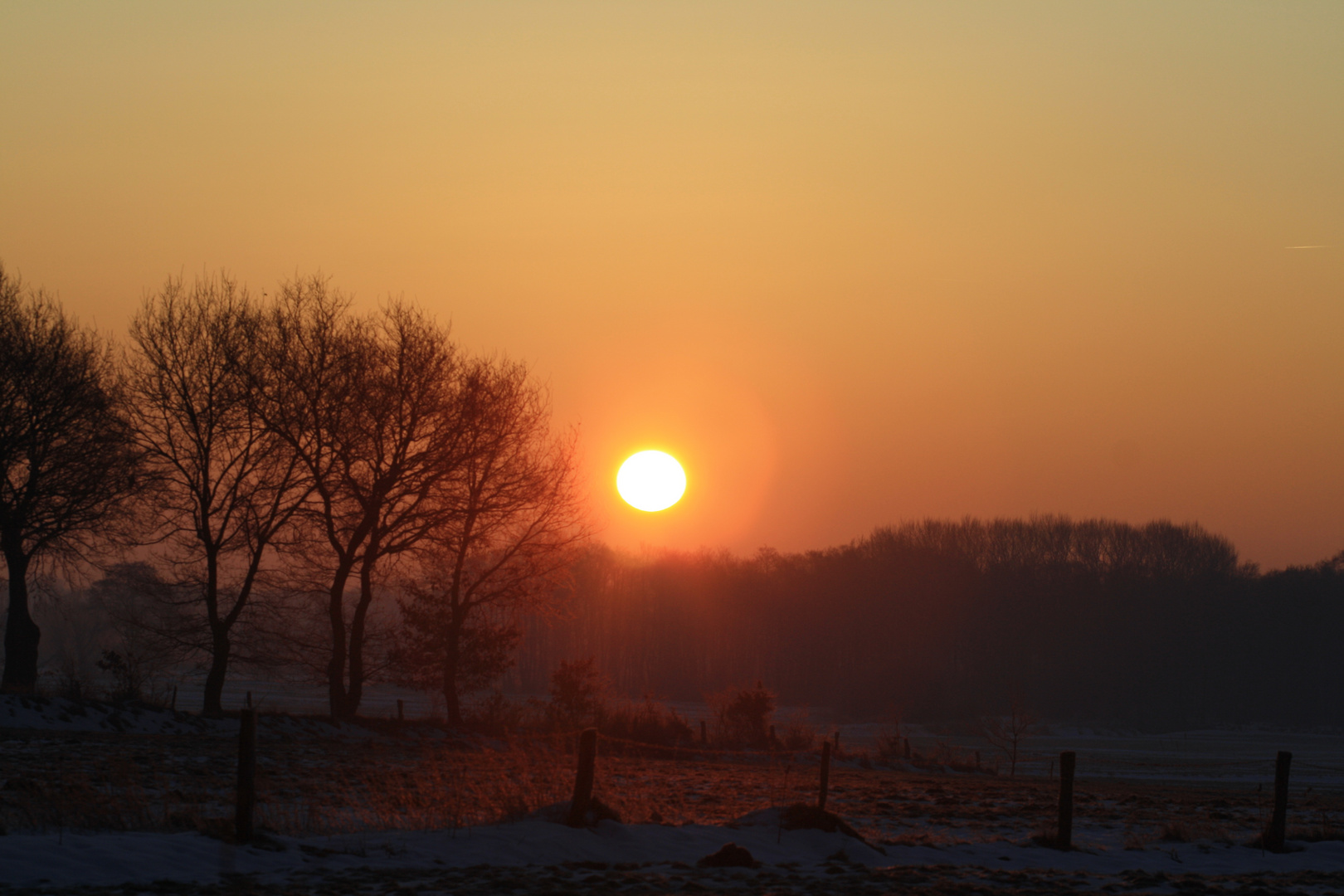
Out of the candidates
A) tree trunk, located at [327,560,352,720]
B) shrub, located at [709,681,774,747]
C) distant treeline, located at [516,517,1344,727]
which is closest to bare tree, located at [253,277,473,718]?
tree trunk, located at [327,560,352,720]

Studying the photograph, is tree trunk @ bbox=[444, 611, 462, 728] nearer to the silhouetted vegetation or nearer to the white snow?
the silhouetted vegetation

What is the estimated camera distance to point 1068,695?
98000mm

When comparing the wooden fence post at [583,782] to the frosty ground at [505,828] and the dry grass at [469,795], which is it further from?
the dry grass at [469,795]

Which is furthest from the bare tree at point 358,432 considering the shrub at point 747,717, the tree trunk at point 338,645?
the shrub at point 747,717

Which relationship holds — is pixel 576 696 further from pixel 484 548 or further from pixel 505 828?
pixel 505 828

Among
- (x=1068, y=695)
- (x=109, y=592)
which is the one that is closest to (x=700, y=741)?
(x=109, y=592)

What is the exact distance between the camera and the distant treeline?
319 ft

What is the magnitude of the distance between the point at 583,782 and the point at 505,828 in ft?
3.92

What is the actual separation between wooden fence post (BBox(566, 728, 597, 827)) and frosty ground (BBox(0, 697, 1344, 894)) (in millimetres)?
320

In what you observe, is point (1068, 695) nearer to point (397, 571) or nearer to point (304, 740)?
point (397, 571)

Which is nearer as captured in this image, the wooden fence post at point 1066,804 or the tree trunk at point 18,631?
the wooden fence post at point 1066,804

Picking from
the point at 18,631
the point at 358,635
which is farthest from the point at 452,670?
the point at 18,631

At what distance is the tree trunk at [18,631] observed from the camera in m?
28.2

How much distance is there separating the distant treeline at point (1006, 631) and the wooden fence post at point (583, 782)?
75690 mm
